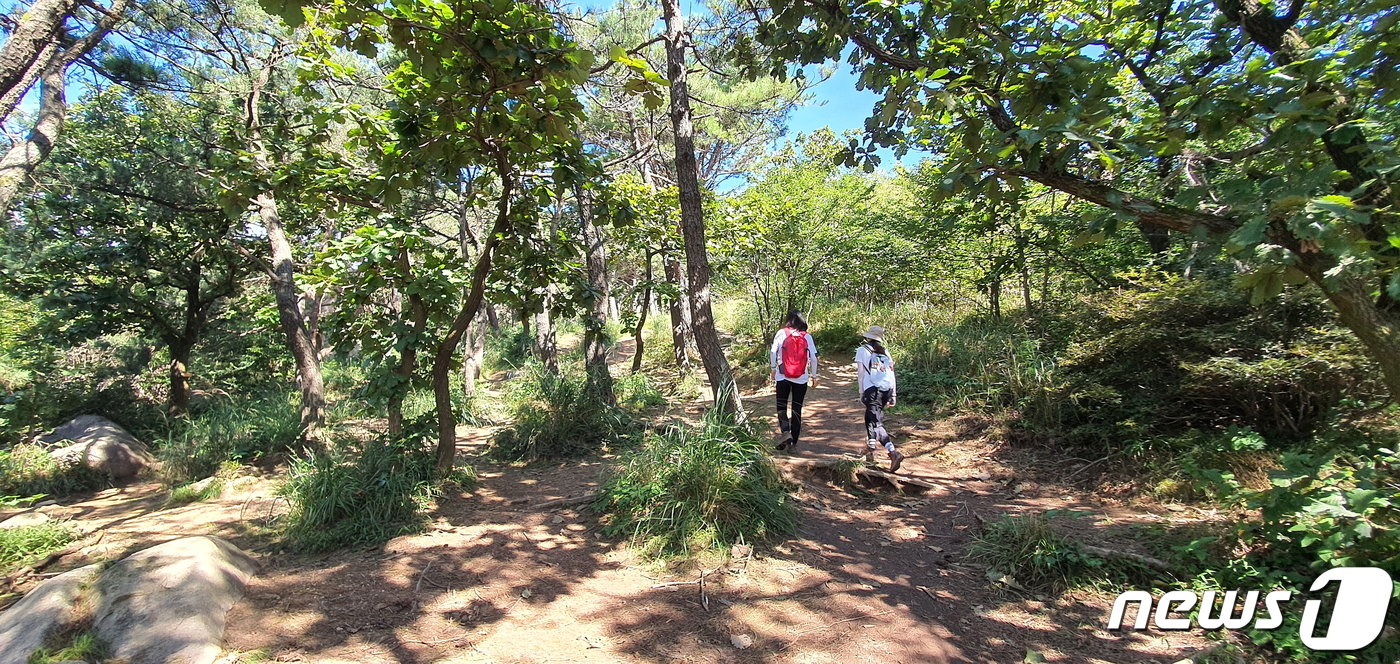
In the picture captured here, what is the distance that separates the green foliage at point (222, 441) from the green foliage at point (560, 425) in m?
3.31

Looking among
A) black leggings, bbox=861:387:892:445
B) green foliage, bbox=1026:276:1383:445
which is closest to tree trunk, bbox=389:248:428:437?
black leggings, bbox=861:387:892:445

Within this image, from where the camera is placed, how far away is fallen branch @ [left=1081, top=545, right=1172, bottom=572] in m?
3.40

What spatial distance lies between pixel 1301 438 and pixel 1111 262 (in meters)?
3.55

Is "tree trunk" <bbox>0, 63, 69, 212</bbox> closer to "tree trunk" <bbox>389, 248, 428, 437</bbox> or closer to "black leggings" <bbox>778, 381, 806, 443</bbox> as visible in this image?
"tree trunk" <bbox>389, 248, 428, 437</bbox>

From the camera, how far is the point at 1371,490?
2.62 meters

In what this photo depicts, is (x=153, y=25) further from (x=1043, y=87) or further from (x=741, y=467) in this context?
(x=1043, y=87)

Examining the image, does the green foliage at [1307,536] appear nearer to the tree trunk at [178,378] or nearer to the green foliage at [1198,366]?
the green foliage at [1198,366]

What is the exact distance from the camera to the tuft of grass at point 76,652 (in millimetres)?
2557

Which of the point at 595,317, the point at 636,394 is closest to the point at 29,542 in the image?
the point at 595,317

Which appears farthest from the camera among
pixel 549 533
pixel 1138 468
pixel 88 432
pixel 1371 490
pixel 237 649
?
pixel 88 432

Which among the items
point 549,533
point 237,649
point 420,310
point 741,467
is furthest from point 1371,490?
point 420,310

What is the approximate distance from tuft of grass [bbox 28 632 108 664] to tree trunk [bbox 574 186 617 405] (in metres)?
3.77

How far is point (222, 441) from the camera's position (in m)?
7.70

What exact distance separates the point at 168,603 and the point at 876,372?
5.06 meters
